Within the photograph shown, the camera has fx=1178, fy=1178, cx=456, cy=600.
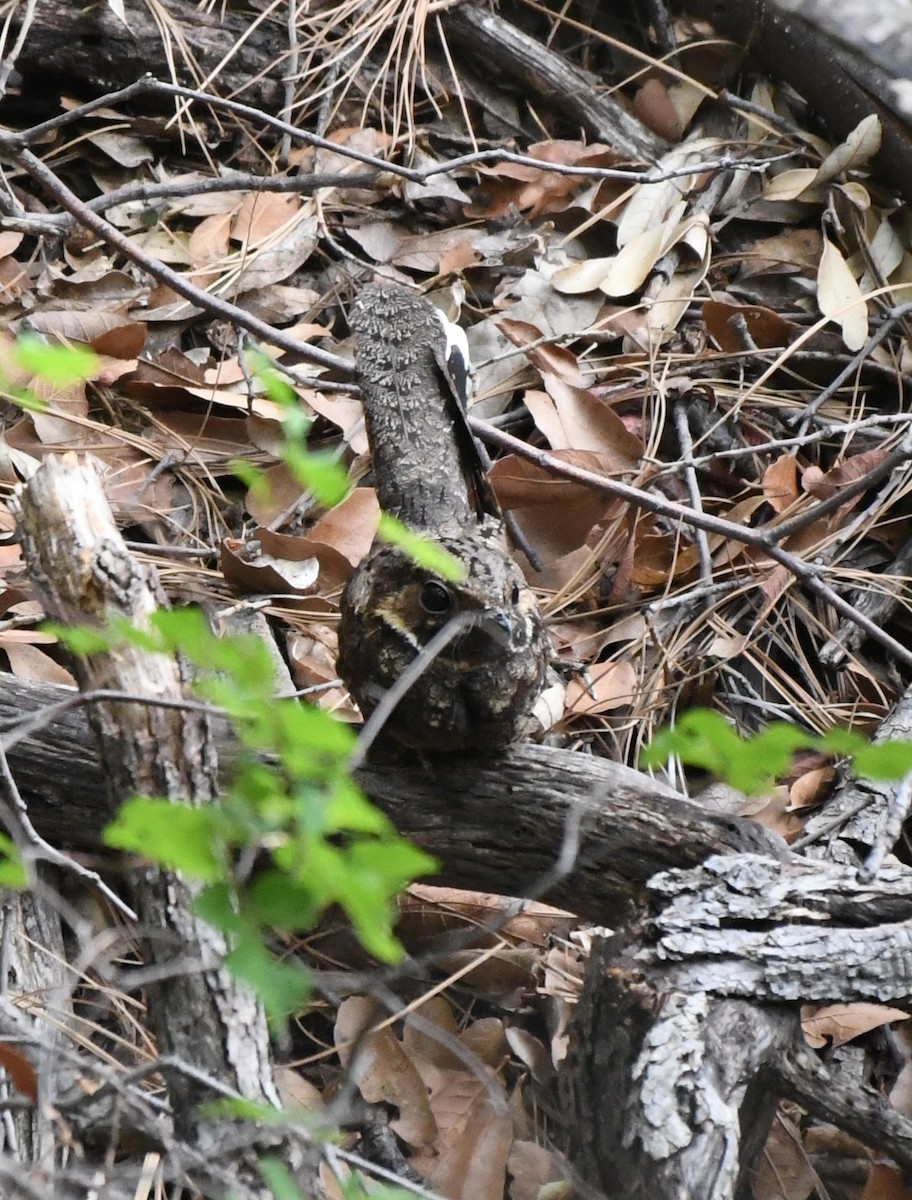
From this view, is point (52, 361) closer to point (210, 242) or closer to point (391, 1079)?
point (391, 1079)

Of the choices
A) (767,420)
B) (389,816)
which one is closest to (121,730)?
(389,816)

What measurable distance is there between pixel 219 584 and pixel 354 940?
0.97 meters

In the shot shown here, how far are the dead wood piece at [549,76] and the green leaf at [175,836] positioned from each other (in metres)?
3.32

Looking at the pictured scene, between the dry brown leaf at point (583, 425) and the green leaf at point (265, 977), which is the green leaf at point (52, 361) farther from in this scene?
the dry brown leaf at point (583, 425)

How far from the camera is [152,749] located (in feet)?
5.64

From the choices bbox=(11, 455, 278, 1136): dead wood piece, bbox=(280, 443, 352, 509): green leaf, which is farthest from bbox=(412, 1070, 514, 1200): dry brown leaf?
bbox=(280, 443, 352, 509): green leaf

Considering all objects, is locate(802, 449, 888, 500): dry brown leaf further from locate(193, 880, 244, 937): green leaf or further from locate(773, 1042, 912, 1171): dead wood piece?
locate(193, 880, 244, 937): green leaf

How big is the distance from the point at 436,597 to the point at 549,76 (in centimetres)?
262

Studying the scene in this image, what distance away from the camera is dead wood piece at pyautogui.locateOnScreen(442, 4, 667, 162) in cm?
380

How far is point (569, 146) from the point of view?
12.3 ft

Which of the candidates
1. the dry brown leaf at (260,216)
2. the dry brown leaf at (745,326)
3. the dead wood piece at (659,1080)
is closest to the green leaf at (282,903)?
the dead wood piece at (659,1080)

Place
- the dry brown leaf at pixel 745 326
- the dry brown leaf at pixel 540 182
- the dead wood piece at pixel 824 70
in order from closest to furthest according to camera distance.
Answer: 1. the dry brown leaf at pixel 745 326
2. the dead wood piece at pixel 824 70
3. the dry brown leaf at pixel 540 182

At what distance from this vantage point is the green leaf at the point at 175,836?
3.10 ft

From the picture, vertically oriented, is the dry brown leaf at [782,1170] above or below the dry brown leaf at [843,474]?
below
